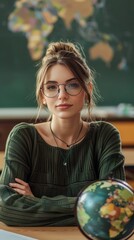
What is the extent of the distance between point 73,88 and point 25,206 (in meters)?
0.48

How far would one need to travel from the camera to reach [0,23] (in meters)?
4.45

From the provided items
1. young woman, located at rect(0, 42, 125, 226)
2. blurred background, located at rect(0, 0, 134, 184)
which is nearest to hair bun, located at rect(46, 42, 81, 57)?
young woman, located at rect(0, 42, 125, 226)

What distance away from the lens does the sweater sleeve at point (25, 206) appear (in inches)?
79.0

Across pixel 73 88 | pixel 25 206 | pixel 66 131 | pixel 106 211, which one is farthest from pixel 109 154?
pixel 106 211

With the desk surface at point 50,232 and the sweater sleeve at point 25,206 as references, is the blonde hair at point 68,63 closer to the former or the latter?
the sweater sleeve at point 25,206

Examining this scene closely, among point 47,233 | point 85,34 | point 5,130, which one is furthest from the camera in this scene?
point 85,34

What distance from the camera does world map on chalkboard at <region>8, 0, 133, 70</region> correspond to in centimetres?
453

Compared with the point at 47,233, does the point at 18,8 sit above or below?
above

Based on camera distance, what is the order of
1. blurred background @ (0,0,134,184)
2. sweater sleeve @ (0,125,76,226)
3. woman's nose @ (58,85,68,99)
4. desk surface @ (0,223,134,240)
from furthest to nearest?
blurred background @ (0,0,134,184) < woman's nose @ (58,85,68,99) < sweater sleeve @ (0,125,76,226) < desk surface @ (0,223,134,240)

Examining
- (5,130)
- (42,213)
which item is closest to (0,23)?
(5,130)

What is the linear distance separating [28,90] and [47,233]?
2693mm

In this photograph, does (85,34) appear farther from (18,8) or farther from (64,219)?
(64,219)

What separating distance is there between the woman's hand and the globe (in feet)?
1.78

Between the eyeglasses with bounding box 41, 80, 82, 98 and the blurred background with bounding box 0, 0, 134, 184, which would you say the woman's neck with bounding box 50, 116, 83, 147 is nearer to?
the eyeglasses with bounding box 41, 80, 82, 98
